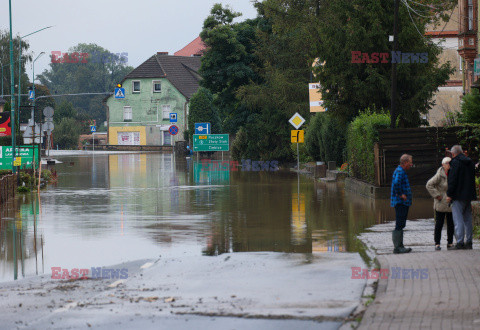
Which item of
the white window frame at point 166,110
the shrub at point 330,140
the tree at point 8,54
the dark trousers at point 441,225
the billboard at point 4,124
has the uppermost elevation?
the tree at point 8,54

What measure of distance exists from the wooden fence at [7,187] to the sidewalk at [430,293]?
1393 cm

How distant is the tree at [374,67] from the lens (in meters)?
30.2

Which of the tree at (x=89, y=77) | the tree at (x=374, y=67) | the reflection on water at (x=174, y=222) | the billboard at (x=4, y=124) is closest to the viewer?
the reflection on water at (x=174, y=222)

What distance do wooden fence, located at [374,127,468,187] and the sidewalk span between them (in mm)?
10409

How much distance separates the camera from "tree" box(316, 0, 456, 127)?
30188mm

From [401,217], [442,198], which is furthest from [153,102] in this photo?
[401,217]

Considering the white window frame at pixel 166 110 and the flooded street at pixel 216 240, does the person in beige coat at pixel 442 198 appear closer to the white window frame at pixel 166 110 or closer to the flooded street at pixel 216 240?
the flooded street at pixel 216 240

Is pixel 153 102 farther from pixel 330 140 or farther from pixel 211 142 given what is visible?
pixel 330 140

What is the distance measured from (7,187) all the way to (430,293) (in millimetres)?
18596

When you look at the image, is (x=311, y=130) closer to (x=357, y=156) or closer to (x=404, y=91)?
(x=404, y=91)

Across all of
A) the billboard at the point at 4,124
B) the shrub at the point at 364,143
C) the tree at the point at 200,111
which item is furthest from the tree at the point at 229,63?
the shrub at the point at 364,143

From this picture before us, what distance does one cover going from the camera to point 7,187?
25.0 metres

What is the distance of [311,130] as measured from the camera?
129 ft

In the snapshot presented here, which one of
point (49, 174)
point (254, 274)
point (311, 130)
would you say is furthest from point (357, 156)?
point (254, 274)
